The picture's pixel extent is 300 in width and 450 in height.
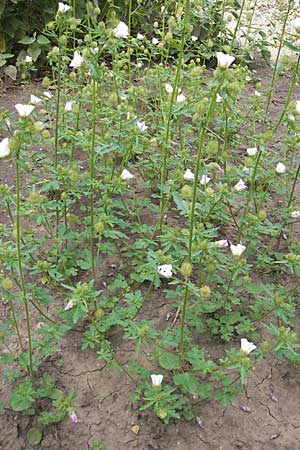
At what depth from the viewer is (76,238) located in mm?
2604

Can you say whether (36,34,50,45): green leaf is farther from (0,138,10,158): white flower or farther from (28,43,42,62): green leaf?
(0,138,10,158): white flower

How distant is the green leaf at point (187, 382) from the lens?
205cm

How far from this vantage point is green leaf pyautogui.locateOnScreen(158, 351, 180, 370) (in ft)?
6.91

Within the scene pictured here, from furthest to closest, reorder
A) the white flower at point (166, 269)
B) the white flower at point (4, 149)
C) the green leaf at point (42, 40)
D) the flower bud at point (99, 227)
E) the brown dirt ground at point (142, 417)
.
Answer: the green leaf at point (42, 40) → the flower bud at point (99, 227) → the brown dirt ground at point (142, 417) → the white flower at point (166, 269) → the white flower at point (4, 149)

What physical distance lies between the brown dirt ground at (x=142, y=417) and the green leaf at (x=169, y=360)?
0.60 ft

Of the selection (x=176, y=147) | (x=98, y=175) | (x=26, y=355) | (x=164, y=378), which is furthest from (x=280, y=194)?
(x=26, y=355)

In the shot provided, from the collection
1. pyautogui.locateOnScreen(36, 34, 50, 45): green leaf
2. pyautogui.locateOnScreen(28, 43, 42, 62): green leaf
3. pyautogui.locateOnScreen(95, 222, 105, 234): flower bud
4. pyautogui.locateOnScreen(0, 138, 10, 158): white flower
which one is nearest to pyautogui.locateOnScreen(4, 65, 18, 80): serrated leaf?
pyautogui.locateOnScreen(28, 43, 42, 62): green leaf

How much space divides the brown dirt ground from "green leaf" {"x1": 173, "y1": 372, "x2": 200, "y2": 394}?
0.47ft

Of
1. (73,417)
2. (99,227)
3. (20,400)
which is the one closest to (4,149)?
(99,227)

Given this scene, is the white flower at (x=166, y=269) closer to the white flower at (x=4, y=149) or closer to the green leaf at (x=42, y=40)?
the white flower at (x=4, y=149)

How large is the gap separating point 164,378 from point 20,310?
0.74 meters

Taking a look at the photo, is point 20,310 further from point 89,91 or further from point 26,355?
point 89,91

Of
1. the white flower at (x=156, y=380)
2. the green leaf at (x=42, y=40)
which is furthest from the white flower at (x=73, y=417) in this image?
the green leaf at (x=42, y=40)

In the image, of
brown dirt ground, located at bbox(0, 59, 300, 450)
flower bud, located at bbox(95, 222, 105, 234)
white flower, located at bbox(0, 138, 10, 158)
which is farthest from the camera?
flower bud, located at bbox(95, 222, 105, 234)
